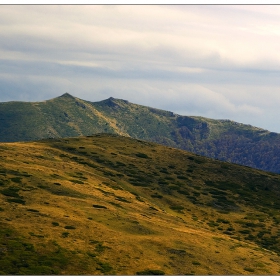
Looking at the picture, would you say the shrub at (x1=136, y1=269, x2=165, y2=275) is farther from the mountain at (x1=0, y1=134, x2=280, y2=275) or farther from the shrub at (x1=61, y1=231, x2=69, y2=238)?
the shrub at (x1=61, y1=231, x2=69, y2=238)

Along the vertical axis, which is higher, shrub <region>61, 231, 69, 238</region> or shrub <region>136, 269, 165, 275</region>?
shrub <region>61, 231, 69, 238</region>

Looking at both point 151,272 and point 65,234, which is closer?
point 151,272

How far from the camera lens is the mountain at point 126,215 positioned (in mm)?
79569

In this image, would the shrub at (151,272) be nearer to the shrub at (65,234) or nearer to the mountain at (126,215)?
the mountain at (126,215)

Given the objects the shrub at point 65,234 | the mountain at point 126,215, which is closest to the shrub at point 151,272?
the mountain at point 126,215

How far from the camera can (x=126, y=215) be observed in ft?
357

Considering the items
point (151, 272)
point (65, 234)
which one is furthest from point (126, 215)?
point (151, 272)

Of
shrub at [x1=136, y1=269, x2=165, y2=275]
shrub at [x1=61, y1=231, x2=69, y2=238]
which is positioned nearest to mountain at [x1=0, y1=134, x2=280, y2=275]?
shrub at [x1=136, y1=269, x2=165, y2=275]

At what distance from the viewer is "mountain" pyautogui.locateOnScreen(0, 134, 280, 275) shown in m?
79.6

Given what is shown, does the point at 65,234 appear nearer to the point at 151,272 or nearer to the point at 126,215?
the point at 151,272

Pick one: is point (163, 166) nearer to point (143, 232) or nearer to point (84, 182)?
point (84, 182)

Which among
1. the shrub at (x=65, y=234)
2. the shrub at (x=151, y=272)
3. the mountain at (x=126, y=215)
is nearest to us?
the shrub at (x=151, y=272)

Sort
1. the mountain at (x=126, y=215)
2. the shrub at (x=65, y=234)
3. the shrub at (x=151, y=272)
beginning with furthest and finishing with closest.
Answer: the shrub at (x=65, y=234), the mountain at (x=126, y=215), the shrub at (x=151, y=272)

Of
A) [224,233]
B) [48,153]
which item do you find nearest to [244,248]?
[224,233]
